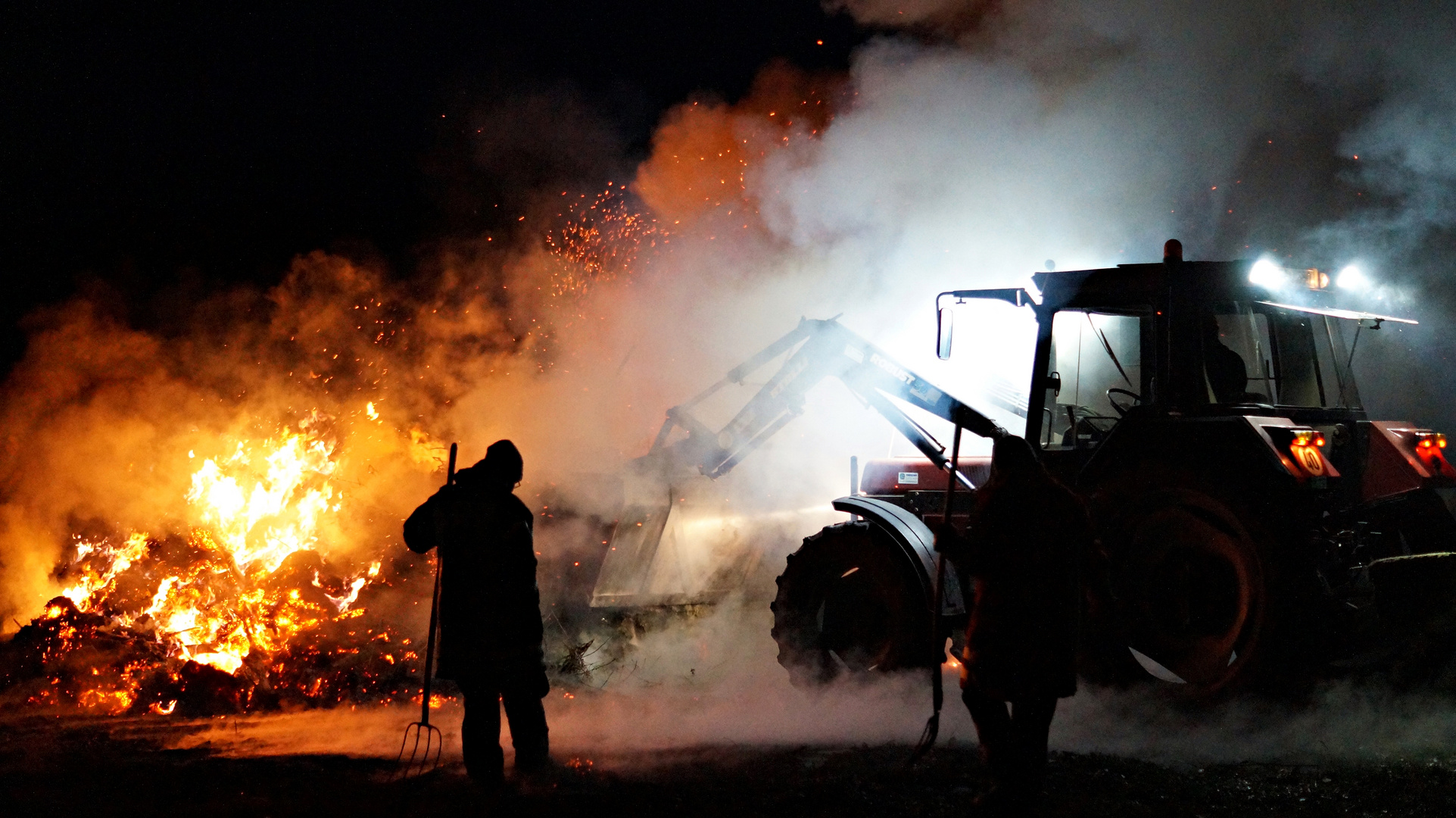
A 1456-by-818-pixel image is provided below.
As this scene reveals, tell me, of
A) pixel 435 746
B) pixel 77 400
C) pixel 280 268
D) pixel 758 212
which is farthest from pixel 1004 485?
pixel 280 268

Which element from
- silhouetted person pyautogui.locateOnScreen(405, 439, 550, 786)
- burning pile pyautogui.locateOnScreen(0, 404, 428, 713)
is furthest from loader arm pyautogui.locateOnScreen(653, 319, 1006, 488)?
burning pile pyautogui.locateOnScreen(0, 404, 428, 713)

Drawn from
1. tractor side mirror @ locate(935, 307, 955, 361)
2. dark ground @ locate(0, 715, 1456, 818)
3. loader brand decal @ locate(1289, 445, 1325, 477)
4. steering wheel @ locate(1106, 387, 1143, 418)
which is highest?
tractor side mirror @ locate(935, 307, 955, 361)

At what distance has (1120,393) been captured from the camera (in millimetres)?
6074

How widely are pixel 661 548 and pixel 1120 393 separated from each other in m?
4.14

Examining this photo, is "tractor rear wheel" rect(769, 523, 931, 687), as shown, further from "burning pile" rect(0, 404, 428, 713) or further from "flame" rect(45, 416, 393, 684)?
"flame" rect(45, 416, 393, 684)

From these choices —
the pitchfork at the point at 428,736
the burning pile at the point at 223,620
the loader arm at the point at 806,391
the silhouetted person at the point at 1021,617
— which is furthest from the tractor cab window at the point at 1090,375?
the burning pile at the point at 223,620

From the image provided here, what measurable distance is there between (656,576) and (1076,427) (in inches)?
154

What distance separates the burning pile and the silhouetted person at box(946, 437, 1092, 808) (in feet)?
17.5

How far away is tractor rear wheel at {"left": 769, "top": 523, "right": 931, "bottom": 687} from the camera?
627 centimetres

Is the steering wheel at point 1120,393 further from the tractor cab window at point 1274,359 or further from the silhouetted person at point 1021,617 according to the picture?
the silhouetted person at point 1021,617

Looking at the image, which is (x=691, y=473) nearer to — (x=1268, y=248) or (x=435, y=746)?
(x=435, y=746)

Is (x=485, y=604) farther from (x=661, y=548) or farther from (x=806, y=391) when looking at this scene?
(x=806, y=391)

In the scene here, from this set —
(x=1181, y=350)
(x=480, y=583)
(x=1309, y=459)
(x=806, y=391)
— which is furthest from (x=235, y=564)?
(x=1309, y=459)

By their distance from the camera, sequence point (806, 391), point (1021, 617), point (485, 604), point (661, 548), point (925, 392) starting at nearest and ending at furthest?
1. point (1021, 617)
2. point (485, 604)
3. point (925, 392)
4. point (806, 391)
5. point (661, 548)
